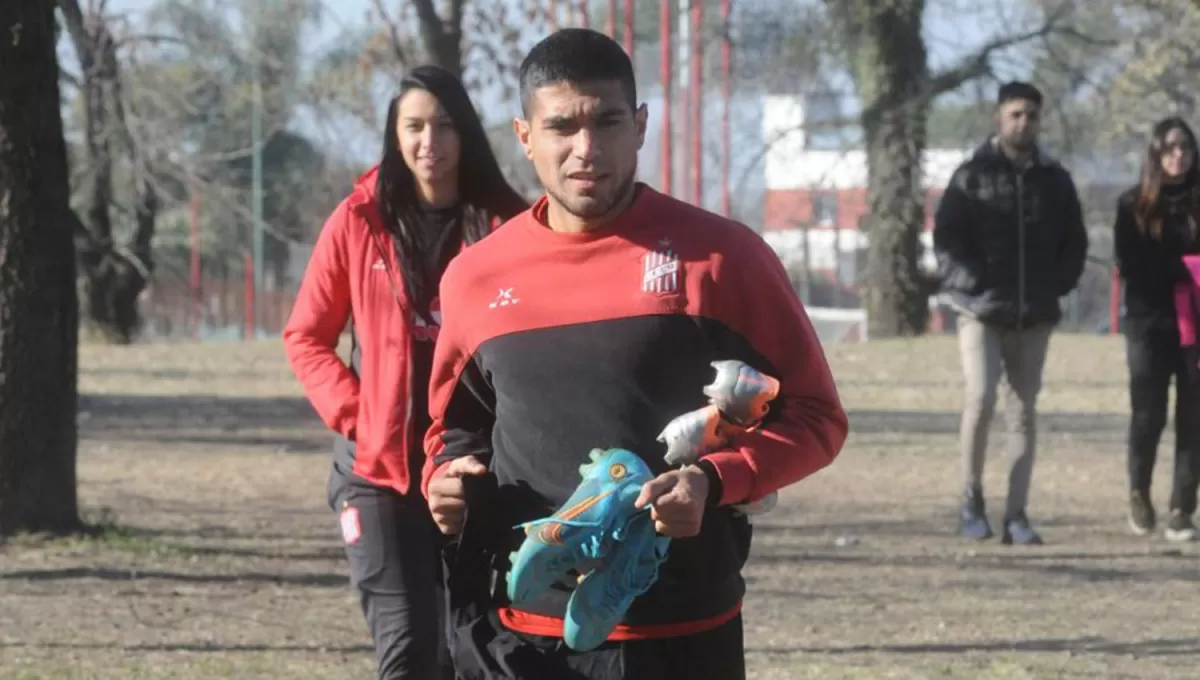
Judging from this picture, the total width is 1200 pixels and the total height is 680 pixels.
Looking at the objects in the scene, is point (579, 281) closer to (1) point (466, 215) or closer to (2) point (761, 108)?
(1) point (466, 215)

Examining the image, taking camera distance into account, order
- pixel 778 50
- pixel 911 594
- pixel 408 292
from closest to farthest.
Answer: pixel 408 292
pixel 911 594
pixel 778 50

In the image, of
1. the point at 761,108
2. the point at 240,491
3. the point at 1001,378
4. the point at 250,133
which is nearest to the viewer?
the point at 1001,378

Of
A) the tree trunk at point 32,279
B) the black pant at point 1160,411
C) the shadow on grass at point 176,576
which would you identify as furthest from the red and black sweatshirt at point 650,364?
the black pant at point 1160,411

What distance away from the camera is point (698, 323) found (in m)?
3.36

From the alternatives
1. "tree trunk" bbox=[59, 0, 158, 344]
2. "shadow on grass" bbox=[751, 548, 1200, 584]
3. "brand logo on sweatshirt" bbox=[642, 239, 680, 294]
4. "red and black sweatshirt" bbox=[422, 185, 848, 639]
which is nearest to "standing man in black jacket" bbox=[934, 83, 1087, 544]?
"shadow on grass" bbox=[751, 548, 1200, 584]

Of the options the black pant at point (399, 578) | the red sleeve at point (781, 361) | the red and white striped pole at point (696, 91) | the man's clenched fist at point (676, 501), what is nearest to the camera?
the man's clenched fist at point (676, 501)

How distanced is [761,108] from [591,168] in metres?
32.9

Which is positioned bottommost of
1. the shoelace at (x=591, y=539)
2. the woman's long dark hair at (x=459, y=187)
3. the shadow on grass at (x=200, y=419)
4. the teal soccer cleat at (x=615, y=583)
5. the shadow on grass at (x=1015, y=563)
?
the shadow on grass at (x=200, y=419)

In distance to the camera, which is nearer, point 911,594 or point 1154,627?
point 1154,627

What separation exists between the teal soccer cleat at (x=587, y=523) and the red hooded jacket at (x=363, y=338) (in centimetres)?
187

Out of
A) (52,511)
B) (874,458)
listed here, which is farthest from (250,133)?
(52,511)

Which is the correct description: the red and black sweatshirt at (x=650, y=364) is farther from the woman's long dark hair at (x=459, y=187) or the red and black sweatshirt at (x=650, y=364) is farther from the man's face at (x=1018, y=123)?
the man's face at (x=1018, y=123)

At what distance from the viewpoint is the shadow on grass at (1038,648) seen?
24.2 ft

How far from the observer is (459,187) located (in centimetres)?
539
